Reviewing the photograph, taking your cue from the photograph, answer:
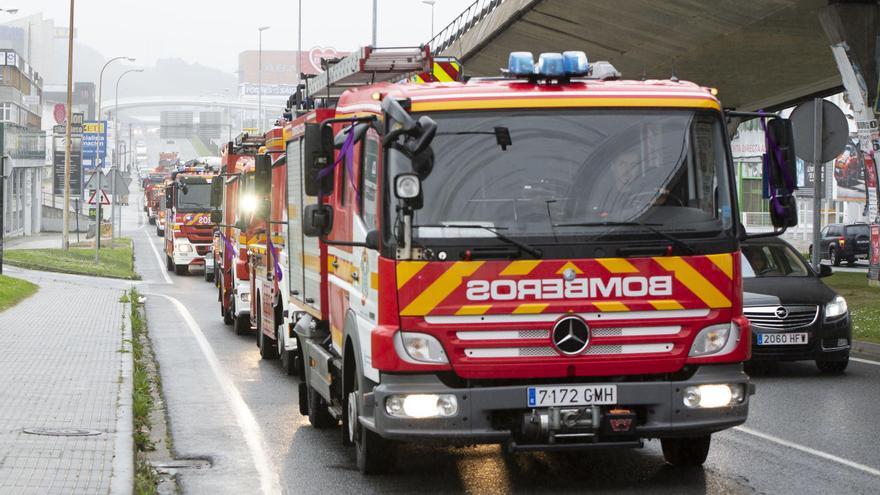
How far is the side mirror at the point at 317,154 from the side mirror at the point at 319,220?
1.08 feet

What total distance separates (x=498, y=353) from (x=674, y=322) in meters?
1.03

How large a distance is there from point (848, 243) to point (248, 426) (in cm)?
4509

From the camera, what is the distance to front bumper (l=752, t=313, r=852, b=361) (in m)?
15.1

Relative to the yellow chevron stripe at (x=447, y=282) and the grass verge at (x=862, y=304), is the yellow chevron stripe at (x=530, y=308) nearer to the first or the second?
the yellow chevron stripe at (x=447, y=282)

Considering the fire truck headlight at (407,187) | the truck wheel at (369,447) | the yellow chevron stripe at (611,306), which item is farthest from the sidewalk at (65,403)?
the yellow chevron stripe at (611,306)

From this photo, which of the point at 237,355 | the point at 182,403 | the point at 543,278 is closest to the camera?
the point at 543,278

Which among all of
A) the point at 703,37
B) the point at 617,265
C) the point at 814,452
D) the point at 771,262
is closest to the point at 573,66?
the point at 617,265

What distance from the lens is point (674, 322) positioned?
335 inches

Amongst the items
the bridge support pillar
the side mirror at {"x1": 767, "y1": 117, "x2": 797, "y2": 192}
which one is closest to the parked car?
the bridge support pillar

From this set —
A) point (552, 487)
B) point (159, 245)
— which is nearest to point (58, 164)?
point (159, 245)

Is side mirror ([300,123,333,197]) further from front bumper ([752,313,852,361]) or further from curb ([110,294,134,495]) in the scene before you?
front bumper ([752,313,852,361])

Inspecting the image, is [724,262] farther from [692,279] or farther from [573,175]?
[573,175]

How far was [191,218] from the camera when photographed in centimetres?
4353

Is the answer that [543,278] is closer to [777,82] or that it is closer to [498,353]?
[498,353]
